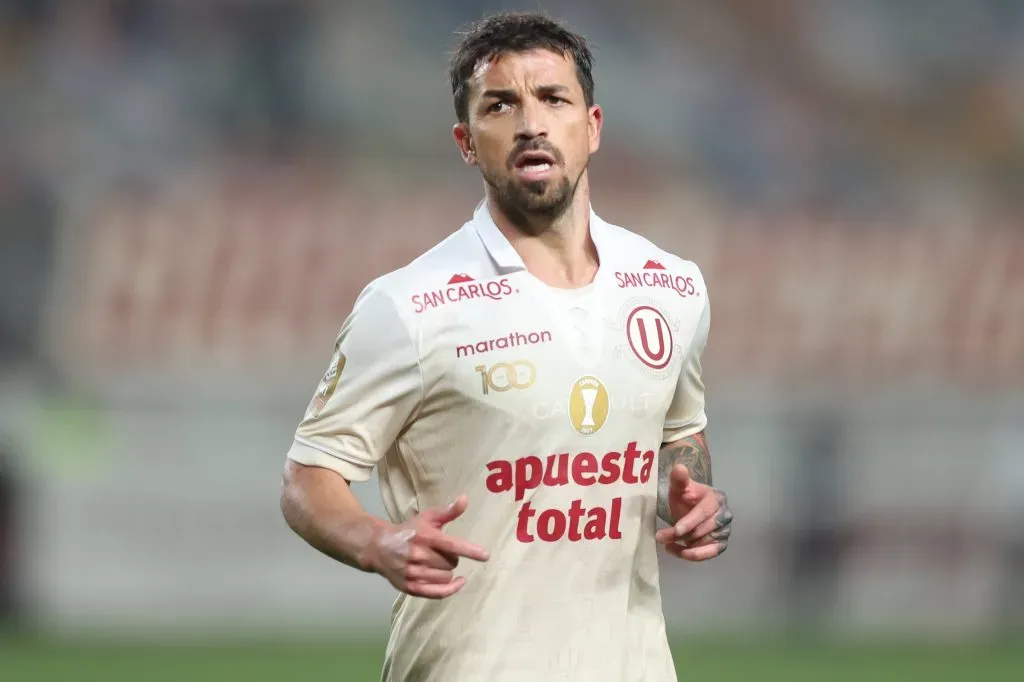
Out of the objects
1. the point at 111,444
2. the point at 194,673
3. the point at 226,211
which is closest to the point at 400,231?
the point at 226,211

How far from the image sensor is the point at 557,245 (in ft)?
12.3

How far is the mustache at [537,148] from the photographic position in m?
3.62

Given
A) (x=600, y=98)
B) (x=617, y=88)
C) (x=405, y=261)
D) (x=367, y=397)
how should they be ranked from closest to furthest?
(x=367, y=397) → (x=405, y=261) → (x=600, y=98) → (x=617, y=88)

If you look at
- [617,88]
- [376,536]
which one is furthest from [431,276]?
[617,88]

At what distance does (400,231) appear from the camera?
48.0 feet

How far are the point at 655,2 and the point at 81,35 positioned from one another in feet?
17.7

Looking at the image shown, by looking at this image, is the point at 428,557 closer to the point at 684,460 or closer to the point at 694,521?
the point at 694,521

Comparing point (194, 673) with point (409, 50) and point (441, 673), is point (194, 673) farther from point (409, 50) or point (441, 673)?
point (409, 50)

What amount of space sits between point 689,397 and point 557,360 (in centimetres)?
45

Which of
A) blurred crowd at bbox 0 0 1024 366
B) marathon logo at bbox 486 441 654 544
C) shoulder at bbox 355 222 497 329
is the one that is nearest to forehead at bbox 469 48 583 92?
shoulder at bbox 355 222 497 329

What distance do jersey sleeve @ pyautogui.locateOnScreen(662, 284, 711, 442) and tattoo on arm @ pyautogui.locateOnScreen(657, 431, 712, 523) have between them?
21 millimetres

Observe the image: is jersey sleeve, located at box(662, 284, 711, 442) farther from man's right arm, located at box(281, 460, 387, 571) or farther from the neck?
man's right arm, located at box(281, 460, 387, 571)

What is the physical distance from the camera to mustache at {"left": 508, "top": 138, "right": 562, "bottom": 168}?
11.9 feet

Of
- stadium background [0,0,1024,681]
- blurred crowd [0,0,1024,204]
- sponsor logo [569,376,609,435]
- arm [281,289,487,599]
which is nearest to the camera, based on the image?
arm [281,289,487,599]
